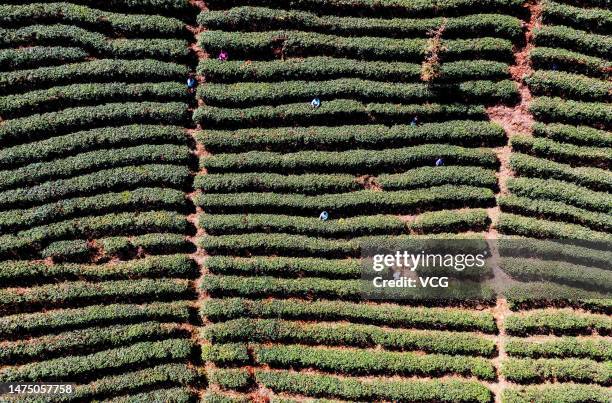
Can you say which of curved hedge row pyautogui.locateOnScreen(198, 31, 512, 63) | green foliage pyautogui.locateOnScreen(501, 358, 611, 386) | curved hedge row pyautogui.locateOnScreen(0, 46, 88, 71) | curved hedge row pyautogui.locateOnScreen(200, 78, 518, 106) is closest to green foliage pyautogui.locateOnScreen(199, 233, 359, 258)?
curved hedge row pyautogui.locateOnScreen(200, 78, 518, 106)

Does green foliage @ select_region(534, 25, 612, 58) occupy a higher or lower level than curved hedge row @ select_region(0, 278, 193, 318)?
higher

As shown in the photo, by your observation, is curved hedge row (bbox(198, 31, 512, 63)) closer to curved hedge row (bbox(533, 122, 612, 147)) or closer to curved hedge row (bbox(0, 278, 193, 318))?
curved hedge row (bbox(533, 122, 612, 147))

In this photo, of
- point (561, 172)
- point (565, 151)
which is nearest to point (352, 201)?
point (561, 172)

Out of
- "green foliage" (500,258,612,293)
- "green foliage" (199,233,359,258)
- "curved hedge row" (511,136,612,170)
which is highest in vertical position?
"curved hedge row" (511,136,612,170)

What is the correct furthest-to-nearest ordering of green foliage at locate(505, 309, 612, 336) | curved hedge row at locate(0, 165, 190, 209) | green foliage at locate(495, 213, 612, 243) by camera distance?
curved hedge row at locate(0, 165, 190, 209)
green foliage at locate(495, 213, 612, 243)
green foliage at locate(505, 309, 612, 336)

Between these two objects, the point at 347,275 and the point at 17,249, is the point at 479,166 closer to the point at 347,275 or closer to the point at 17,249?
the point at 347,275

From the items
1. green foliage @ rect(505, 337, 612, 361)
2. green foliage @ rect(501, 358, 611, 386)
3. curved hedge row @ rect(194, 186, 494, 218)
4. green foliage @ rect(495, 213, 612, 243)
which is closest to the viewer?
green foliage @ rect(501, 358, 611, 386)

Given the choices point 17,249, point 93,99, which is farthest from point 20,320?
point 93,99

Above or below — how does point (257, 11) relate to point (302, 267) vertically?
above
